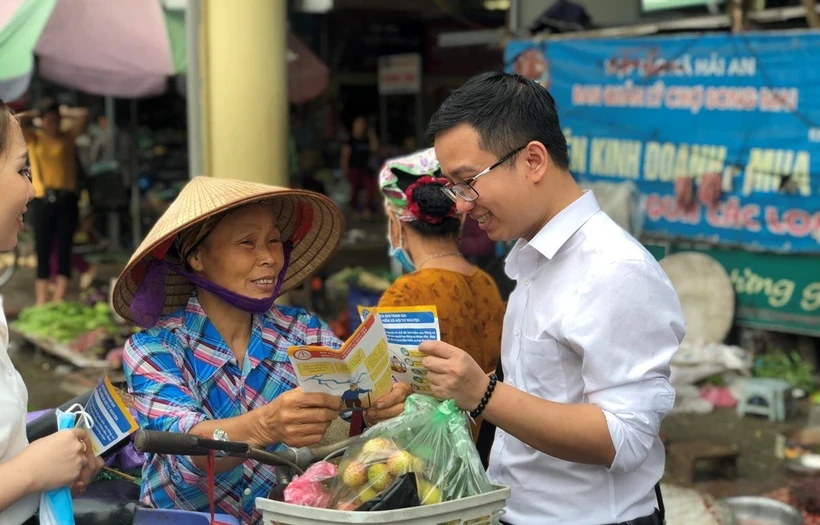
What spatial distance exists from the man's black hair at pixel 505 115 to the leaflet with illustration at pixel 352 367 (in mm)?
492

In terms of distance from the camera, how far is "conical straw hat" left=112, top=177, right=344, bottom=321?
240cm

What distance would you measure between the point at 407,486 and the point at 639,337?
58 centimetres

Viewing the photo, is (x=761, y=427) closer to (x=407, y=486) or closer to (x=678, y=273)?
(x=678, y=273)

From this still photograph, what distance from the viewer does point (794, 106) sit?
7027 mm

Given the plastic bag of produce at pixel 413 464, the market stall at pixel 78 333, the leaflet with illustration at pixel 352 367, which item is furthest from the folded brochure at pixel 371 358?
the market stall at pixel 78 333

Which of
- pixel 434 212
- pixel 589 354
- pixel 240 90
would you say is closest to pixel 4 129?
pixel 589 354

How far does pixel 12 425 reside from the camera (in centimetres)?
187

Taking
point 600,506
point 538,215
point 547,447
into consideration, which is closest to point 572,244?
point 538,215

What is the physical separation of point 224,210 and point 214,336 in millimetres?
333

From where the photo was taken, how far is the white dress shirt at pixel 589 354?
1923 millimetres

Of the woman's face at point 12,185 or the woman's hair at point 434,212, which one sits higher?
the woman's face at point 12,185

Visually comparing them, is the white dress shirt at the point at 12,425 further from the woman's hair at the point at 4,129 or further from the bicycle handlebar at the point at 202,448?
the woman's hair at the point at 4,129

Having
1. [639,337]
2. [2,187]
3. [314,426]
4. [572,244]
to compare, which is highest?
[2,187]

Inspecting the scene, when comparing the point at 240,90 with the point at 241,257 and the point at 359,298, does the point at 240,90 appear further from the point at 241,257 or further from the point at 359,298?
the point at 241,257
